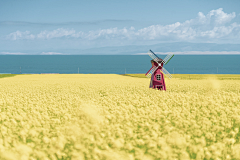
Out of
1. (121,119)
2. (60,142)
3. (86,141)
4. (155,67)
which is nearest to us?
(60,142)

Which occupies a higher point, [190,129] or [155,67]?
A: [155,67]

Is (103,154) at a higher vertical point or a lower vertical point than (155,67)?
lower

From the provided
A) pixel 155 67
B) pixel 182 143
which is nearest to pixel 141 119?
pixel 182 143

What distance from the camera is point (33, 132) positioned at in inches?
228

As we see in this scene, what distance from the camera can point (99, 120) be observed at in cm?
714

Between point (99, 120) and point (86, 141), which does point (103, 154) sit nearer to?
point (86, 141)

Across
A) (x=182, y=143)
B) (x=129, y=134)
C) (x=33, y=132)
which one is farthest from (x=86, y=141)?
(x=182, y=143)

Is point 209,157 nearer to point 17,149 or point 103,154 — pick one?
point 103,154

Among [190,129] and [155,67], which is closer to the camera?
[190,129]

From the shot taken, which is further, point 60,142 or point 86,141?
point 86,141

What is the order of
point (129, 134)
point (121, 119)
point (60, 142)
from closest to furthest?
point (60, 142) → point (129, 134) → point (121, 119)

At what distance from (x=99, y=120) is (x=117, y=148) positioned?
2541 mm

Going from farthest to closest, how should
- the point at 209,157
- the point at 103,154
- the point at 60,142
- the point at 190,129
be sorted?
1. the point at 190,129
2. the point at 60,142
3. the point at 209,157
4. the point at 103,154

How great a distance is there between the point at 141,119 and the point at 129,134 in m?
2.04
